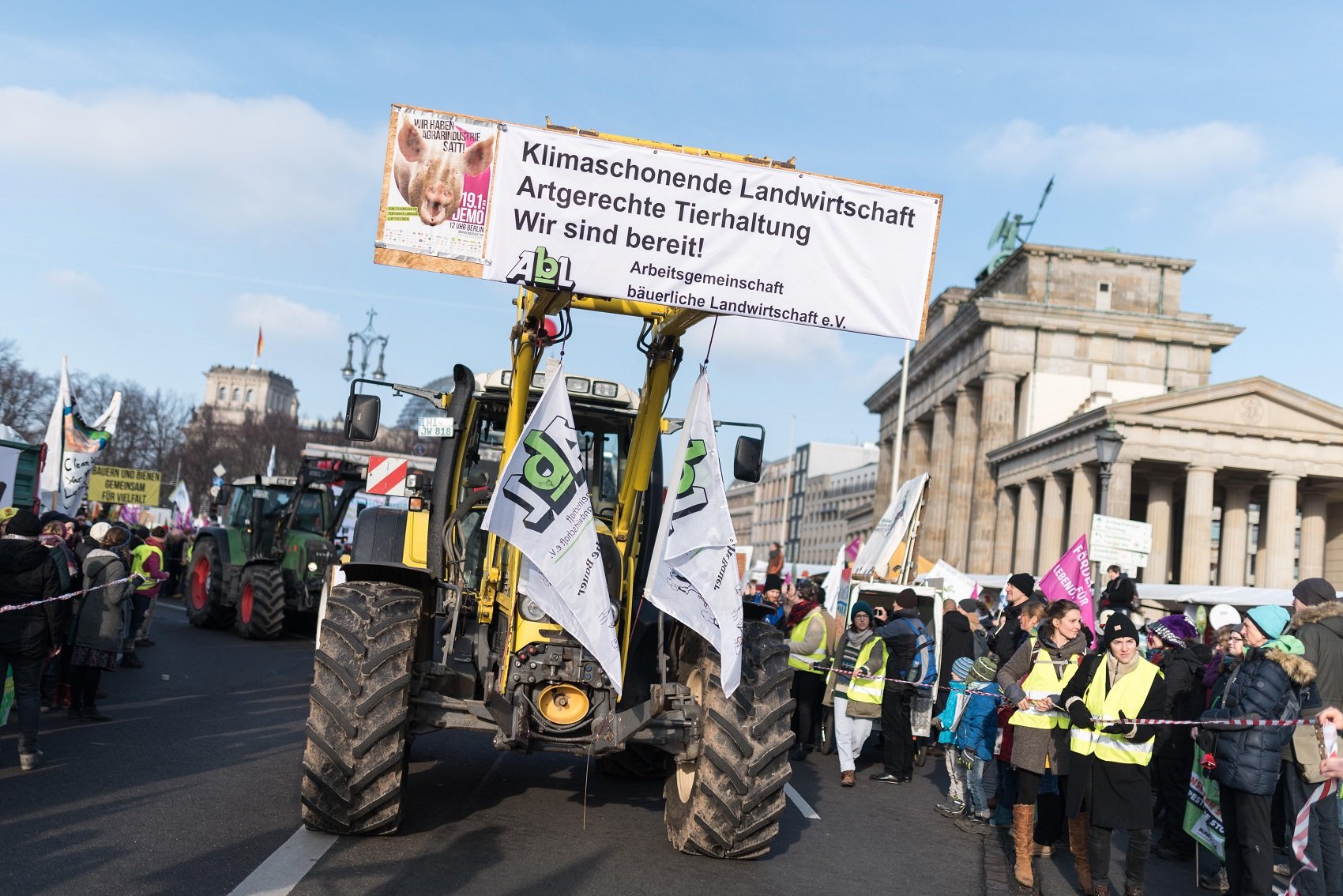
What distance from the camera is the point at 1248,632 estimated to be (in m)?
7.72

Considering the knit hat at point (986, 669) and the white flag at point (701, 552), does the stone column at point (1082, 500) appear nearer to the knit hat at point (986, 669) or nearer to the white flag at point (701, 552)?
the knit hat at point (986, 669)

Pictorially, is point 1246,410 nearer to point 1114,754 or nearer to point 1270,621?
point 1270,621

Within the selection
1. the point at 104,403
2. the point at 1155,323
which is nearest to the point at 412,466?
the point at 104,403

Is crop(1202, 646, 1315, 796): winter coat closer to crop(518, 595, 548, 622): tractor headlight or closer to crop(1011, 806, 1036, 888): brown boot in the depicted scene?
crop(1011, 806, 1036, 888): brown boot

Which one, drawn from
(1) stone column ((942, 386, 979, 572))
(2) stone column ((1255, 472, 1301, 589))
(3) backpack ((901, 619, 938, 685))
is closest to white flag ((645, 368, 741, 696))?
(3) backpack ((901, 619, 938, 685))

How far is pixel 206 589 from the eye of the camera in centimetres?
2294

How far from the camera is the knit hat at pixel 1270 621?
300 inches

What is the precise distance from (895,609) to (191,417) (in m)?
73.2

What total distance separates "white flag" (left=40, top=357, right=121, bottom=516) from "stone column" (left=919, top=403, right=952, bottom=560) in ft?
190

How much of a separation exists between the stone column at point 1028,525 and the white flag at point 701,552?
55.9 meters

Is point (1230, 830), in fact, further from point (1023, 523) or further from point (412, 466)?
point (1023, 523)

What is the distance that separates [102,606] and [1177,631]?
953cm

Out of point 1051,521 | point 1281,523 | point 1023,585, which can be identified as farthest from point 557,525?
point 1051,521

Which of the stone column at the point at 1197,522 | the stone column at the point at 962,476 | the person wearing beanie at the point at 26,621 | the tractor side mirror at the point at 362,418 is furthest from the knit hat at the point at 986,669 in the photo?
the stone column at the point at 962,476
